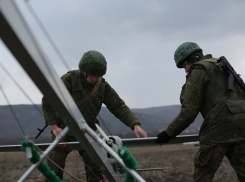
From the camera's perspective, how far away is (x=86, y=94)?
4.34 m

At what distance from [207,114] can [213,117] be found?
9 cm

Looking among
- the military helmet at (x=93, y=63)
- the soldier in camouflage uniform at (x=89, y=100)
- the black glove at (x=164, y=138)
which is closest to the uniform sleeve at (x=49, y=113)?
the soldier in camouflage uniform at (x=89, y=100)

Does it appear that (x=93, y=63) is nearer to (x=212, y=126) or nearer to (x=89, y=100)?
(x=89, y=100)

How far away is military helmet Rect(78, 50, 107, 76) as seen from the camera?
12.6 feet

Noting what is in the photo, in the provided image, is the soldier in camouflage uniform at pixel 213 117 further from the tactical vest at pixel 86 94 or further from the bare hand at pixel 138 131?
the tactical vest at pixel 86 94

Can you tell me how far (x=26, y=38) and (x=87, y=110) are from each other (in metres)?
2.73

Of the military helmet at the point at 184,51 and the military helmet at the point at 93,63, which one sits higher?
the military helmet at the point at 93,63

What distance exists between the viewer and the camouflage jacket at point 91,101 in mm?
4223

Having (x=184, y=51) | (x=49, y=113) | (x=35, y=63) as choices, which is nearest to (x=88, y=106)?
(x=49, y=113)

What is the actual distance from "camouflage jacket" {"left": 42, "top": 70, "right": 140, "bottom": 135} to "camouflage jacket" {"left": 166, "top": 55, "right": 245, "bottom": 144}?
3.28 feet

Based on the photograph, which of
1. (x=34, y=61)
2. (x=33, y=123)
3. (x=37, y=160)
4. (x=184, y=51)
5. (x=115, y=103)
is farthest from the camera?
(x=33, y=123)

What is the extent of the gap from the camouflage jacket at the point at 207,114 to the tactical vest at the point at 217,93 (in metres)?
0.01

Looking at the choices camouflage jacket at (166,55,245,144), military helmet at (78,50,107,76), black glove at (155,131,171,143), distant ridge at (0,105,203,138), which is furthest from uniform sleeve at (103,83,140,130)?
distant ridge at (0,105,203,138)

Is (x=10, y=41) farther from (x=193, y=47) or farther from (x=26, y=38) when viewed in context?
(x=193, y=47)
